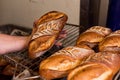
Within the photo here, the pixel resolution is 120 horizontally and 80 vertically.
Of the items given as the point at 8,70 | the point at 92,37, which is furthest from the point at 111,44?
the point at 8,70

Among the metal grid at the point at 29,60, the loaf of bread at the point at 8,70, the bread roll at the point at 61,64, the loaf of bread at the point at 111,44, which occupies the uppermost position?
the loaf of bread at the point at 111,44

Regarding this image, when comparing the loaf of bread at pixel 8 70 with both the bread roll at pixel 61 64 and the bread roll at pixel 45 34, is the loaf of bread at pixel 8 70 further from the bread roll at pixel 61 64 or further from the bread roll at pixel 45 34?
the bread roll at pixel 61 64

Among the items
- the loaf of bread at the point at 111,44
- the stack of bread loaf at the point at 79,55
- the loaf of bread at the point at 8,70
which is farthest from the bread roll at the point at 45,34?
the loaf of bread at the point at 8,70

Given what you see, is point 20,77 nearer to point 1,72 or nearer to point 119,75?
point 119,75

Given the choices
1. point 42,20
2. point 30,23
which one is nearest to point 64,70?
point 42,20

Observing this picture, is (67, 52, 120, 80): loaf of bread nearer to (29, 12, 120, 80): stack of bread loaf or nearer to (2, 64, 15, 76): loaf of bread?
(29, 12, 120, 80): stack of bread loaf

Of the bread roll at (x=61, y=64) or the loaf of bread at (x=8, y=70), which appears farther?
the loaf of bread at (x=8, y=70)
